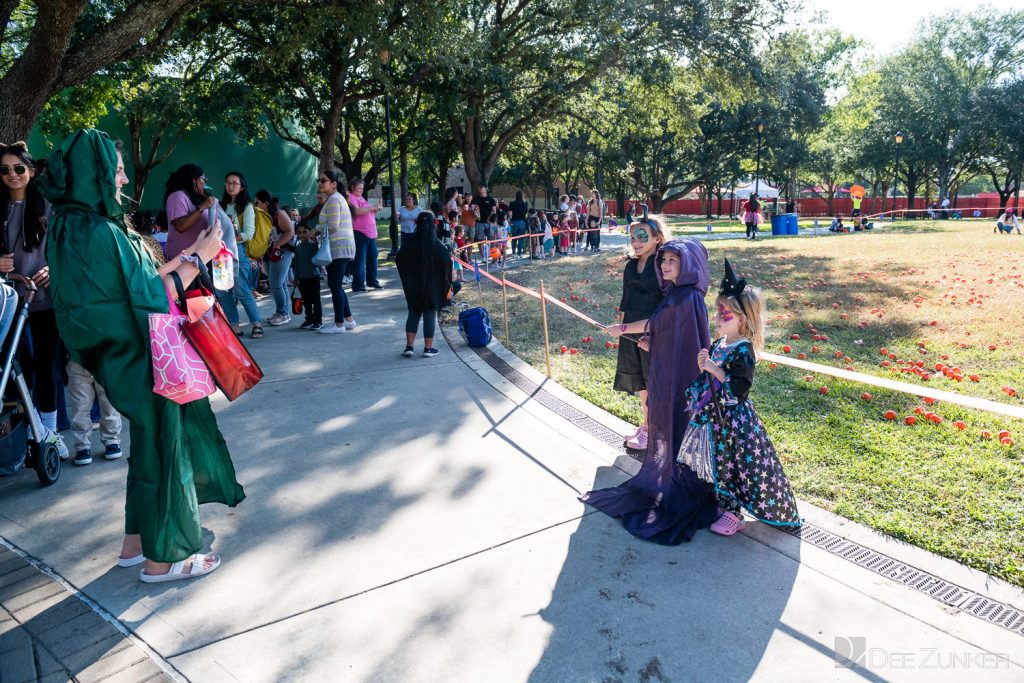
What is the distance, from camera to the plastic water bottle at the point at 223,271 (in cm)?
399

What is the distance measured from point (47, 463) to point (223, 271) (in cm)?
190

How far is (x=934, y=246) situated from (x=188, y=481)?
21.7 metres

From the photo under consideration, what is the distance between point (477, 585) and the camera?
3.53 meters

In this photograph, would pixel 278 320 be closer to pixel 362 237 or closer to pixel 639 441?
pixel 362 237

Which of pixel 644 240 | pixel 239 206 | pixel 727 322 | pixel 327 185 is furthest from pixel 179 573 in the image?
pixel 327 185

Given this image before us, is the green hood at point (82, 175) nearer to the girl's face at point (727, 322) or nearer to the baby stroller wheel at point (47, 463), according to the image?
the baby stroller wheel at point (47, 463)

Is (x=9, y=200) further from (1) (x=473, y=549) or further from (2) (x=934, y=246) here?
(2) (x=934, y=246)

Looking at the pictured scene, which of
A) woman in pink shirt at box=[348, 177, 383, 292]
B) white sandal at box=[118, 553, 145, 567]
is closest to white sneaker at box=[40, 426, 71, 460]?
white sandal at box=[118, 553, 145, 567]

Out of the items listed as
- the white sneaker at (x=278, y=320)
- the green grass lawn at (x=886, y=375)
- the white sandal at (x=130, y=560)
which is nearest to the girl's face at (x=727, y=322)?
the green grass lawn at (x=886, y=375)

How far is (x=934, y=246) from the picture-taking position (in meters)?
20.3

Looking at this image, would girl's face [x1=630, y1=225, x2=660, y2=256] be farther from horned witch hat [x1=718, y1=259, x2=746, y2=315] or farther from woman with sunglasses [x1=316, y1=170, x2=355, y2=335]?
woman with sunglasses [x1=316, y1=170, x2=355, y2=335]

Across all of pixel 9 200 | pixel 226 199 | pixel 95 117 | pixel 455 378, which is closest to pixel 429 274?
pixel 455 378

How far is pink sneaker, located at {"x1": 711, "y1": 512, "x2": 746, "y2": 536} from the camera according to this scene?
402 cm

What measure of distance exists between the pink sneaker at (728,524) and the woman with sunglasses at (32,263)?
449 centimetres
